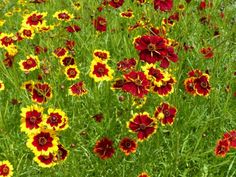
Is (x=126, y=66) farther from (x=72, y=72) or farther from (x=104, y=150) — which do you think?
(x=104, y=150)

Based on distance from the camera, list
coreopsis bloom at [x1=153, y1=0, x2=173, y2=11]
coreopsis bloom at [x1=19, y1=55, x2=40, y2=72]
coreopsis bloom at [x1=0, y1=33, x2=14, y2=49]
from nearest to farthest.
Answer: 1. coreopsis bloom at [x1=153, y1=0, x2=173, y2=11]
2. coreopsis bloom at [x1=19, y1=55, x2=40, y2=72]
3. coreopsis bloom at [x1=0, y1=33, x2=14, y2=49]

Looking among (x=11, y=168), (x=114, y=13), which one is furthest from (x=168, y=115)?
(x=114, y=13)

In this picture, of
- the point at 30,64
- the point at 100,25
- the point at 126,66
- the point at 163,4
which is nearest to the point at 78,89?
the point at 126,66

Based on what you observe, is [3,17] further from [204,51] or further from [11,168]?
[11,168]

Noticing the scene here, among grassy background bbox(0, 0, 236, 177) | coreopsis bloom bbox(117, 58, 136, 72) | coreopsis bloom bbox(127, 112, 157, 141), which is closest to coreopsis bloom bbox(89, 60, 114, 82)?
coreopsis bloom bbox(117, 58, 136, 72)

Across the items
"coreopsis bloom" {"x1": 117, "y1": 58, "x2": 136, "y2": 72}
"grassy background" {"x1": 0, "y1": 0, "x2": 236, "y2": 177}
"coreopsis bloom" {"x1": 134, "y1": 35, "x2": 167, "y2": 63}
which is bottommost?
"grassy background" {"x1": 0, "y1": 0, "x2": 236, "y2": 177}

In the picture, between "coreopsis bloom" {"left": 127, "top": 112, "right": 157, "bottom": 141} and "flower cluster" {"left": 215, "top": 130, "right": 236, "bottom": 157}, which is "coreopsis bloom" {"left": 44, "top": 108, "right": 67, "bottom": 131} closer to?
"coreopsis bloom" {"left": 127, "top": 112, "right": 157, "bottom": 141}
